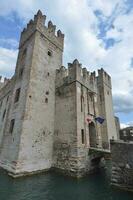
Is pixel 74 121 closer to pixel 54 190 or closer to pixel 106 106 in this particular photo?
pixel 54 190

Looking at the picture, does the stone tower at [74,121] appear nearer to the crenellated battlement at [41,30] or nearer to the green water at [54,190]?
the green water at [54,190]

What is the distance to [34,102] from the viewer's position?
1384cm

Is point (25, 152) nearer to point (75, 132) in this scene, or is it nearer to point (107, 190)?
point (75, 132)

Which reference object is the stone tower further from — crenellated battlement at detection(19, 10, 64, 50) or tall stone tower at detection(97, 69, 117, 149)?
crenellated battlement at detection(19, 10, 64, 50)

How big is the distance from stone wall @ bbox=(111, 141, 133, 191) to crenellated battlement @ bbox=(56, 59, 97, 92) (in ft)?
25.9

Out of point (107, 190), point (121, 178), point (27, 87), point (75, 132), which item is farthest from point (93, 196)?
point (27, 87)

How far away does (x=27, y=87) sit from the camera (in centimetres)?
1370

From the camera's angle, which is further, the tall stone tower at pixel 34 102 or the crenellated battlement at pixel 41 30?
the crenellated battlement at pixel 41 30

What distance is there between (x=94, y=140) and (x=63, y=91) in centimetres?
639

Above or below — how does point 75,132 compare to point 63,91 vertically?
below

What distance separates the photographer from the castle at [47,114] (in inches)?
487

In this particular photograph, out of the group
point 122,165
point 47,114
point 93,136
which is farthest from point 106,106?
point 122,165

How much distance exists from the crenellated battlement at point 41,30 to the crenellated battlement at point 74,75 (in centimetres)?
443

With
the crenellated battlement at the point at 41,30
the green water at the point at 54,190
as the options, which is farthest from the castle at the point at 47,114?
the green water at the point at 54,190
